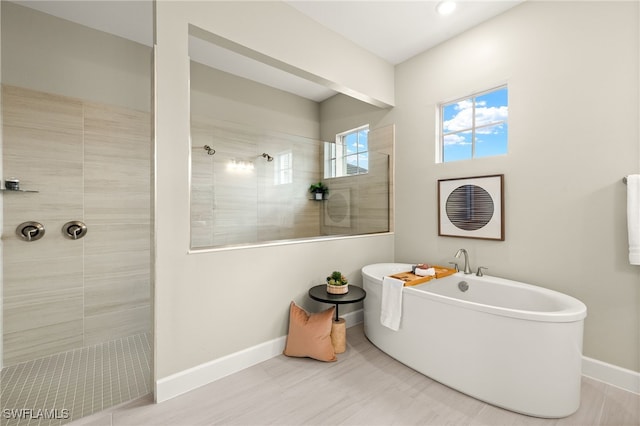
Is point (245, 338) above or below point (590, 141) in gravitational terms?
below

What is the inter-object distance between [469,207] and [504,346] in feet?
4.43

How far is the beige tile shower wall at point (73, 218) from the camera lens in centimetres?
215

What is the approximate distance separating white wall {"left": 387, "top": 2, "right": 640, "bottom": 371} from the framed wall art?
0.22ft

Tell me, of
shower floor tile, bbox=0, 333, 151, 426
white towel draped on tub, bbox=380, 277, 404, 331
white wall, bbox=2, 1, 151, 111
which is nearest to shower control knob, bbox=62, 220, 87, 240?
shower floor tile, bbox=0, 333, 151, 426

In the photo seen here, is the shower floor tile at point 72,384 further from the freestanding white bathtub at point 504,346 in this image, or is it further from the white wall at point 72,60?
the white wall at point 72,60

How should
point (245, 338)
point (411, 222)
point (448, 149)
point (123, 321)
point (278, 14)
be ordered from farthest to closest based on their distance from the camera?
point (411, 222), point (448, 149), point (123, 321), point (278, 14), point (245, 338)

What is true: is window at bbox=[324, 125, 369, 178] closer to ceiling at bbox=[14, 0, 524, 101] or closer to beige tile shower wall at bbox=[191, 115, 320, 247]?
beige tile shower wall at bbox=[191, 115, 320, 247]

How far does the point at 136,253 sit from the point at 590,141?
393 centimetres

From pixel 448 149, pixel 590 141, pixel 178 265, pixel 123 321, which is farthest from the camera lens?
pixel 448 149

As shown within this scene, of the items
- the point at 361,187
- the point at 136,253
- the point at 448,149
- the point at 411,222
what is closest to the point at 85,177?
the point at 136,253

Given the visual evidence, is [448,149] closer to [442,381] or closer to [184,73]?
[442,381]

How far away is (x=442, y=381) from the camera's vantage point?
191 cm

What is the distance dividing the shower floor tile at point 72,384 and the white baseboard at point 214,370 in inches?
8.3

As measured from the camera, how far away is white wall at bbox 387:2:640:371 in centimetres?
189
